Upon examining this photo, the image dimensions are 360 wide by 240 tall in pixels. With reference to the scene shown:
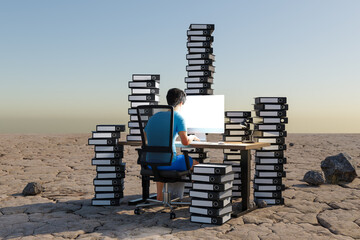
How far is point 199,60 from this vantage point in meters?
5.36

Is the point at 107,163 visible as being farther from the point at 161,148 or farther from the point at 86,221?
the point at 161,148

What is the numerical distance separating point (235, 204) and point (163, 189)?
960 mm

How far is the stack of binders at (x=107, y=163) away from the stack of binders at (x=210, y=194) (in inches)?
47.5

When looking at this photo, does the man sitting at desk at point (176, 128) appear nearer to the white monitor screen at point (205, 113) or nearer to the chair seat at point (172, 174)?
the chair seat at point (172, 174)

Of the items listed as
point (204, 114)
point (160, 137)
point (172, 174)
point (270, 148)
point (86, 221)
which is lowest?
point (86, 221)

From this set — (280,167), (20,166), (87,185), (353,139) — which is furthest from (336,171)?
(353,139)

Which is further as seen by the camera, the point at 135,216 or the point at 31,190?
the point at 31,190

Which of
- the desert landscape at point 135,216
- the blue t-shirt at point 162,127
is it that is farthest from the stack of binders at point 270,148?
the blue t-shirt at point 162,127

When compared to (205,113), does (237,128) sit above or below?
below

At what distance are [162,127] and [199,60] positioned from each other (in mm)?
1769

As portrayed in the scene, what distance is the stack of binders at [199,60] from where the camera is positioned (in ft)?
17.5

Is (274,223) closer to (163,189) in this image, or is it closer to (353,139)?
(163,189)

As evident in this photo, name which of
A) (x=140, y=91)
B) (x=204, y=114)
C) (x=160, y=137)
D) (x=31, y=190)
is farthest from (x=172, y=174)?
(x=31, y=190)

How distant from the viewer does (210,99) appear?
4.54 metres
